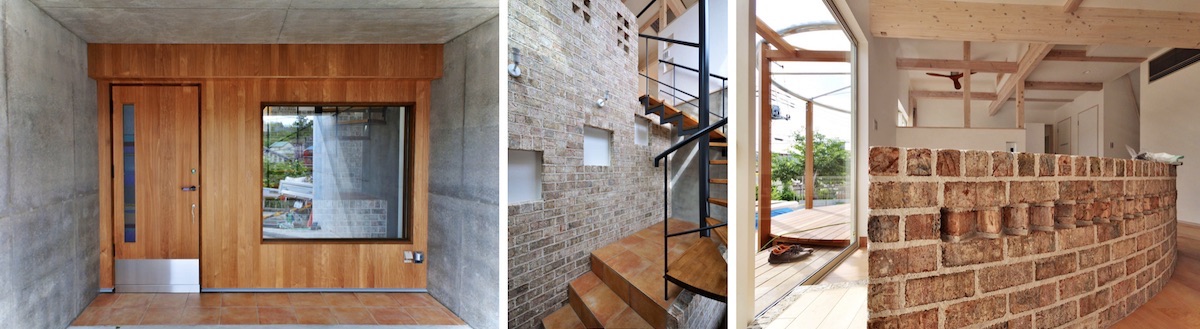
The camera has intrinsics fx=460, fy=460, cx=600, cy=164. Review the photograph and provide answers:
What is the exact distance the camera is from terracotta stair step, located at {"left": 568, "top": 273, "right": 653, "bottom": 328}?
0.99 m

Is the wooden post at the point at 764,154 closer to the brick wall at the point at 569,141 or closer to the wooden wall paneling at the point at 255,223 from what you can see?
the brick wall at the point at 569,141

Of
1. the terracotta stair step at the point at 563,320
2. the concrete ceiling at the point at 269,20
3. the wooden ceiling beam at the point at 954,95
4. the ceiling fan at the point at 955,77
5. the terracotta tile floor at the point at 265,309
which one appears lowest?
the terracotta tile floor at the point at 265,309

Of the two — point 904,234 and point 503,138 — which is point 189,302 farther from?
point 904,234

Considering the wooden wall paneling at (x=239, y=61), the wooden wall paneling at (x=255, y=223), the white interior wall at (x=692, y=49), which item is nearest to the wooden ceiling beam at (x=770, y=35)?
the white interior wall at (x=692, y=49)

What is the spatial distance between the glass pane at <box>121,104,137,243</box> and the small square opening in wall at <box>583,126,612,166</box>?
390cm

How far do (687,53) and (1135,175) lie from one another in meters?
1.87

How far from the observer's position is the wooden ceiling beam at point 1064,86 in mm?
1791

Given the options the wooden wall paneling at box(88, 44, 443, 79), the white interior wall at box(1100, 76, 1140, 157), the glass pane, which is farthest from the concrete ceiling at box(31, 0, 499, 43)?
the white interior wall at box(1100, 76, 1140, 157)

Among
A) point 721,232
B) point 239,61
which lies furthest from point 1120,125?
point 239,61

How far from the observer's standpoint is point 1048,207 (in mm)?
1263

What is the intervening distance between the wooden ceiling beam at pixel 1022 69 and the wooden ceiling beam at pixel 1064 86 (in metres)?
0.05

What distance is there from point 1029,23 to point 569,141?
7.51 feet

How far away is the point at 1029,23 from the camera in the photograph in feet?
6.57

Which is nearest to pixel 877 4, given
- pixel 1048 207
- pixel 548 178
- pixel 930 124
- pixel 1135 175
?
pixel 930 124
